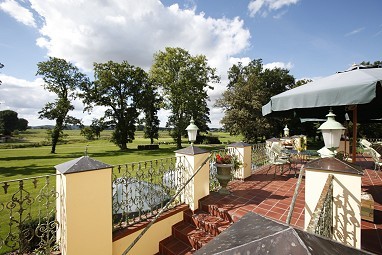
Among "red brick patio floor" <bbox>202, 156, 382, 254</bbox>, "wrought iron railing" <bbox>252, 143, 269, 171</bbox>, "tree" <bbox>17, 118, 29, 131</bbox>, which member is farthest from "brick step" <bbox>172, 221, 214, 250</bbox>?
"tree" <bbox>17, 118, 29, 131</bbox>

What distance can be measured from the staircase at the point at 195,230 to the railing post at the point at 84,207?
1402 mm

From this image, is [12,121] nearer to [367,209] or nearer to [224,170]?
[224,170]

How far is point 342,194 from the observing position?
2.51m

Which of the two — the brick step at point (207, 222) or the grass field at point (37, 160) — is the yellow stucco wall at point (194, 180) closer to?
the brick step at point (207, 222)

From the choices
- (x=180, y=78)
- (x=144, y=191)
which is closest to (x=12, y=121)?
(x=180, y=78)

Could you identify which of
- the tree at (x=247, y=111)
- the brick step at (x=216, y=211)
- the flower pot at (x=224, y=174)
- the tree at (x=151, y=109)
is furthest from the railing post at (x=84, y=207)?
the tree at (x=151, y=109)

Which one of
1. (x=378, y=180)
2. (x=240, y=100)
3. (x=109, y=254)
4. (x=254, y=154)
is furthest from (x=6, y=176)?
(x=240, y=100)

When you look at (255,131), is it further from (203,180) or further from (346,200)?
(346,200)

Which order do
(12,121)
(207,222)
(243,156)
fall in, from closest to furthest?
(207,222), (243,156), (12,121)

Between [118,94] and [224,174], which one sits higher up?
[118,94]

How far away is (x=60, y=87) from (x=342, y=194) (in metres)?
33.1

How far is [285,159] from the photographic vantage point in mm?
6852

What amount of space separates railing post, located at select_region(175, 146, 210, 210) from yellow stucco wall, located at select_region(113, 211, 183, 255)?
0.48 m

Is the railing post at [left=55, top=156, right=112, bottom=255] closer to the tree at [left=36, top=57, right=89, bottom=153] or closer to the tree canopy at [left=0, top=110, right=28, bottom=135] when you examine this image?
the tree at [left=36, top=57, right=89, bottom=153]
